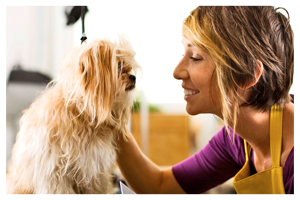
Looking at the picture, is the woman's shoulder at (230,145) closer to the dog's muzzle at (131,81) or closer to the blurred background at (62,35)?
the blurred background at (62,35)

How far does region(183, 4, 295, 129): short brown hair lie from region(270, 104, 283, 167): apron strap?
4.2 inches

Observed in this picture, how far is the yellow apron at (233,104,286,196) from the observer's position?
819 mm

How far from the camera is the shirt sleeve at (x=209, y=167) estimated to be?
1066mm

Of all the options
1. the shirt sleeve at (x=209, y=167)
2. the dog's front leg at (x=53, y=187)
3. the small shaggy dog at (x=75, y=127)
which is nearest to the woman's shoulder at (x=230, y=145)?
the shirt sleeve at (x=209, y=167)

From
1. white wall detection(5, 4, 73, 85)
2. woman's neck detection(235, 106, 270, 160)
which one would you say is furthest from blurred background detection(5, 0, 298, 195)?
woman's neck detection(235, 106, 270, 160)

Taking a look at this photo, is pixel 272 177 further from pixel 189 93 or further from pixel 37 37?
pixel 37 37

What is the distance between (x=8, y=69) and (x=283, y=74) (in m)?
0.91

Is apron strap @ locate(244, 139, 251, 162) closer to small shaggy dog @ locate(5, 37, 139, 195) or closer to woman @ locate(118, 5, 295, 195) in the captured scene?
woman @ locate(118, 5, 295, 195)

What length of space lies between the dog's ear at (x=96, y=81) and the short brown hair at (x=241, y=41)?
259 millimetres

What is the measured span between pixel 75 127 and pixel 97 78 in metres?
0.15

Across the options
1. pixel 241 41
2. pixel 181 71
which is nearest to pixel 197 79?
pixel 181 71

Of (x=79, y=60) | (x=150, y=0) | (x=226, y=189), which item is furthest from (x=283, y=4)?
(x=226, y=189)

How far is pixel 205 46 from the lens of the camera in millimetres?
743

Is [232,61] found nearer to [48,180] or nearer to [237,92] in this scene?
[237,92]
